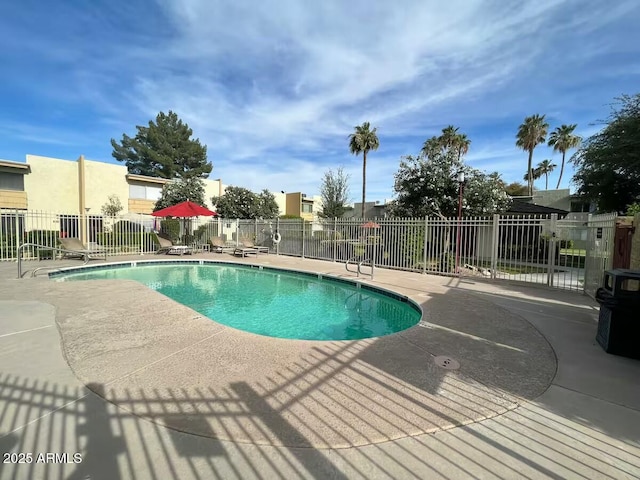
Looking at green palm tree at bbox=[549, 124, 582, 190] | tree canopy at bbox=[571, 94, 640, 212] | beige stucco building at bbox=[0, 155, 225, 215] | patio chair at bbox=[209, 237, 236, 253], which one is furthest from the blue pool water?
green palm tree at bbox=[549, 124, 582, 190]

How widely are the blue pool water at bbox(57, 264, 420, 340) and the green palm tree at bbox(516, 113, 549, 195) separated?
28.6 metres

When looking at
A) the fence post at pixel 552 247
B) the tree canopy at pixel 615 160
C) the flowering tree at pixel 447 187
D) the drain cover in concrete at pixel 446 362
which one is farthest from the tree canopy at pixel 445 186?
the drain cover in concrete at pixel 446 362

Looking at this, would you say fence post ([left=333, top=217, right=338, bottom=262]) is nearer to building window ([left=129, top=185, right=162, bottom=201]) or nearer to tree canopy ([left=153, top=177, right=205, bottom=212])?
tree canopy ([left=153, top=177, right=205, bottom=212])

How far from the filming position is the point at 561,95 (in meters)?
12.9

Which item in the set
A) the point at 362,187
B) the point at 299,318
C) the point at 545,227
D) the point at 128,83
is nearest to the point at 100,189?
the point at 128,83

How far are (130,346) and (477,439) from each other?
3.99 m

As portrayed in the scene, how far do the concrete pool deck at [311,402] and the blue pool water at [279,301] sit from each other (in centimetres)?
171

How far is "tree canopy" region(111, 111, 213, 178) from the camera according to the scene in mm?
32500

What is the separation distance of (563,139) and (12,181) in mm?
47541

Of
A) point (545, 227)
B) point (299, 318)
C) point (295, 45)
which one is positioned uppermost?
point (295, 45)

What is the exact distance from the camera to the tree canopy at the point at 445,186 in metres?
13.3

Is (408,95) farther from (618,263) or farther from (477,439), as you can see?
(477,439)

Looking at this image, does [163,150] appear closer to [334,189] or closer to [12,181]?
[12,181]

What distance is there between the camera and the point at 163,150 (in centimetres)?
3247
